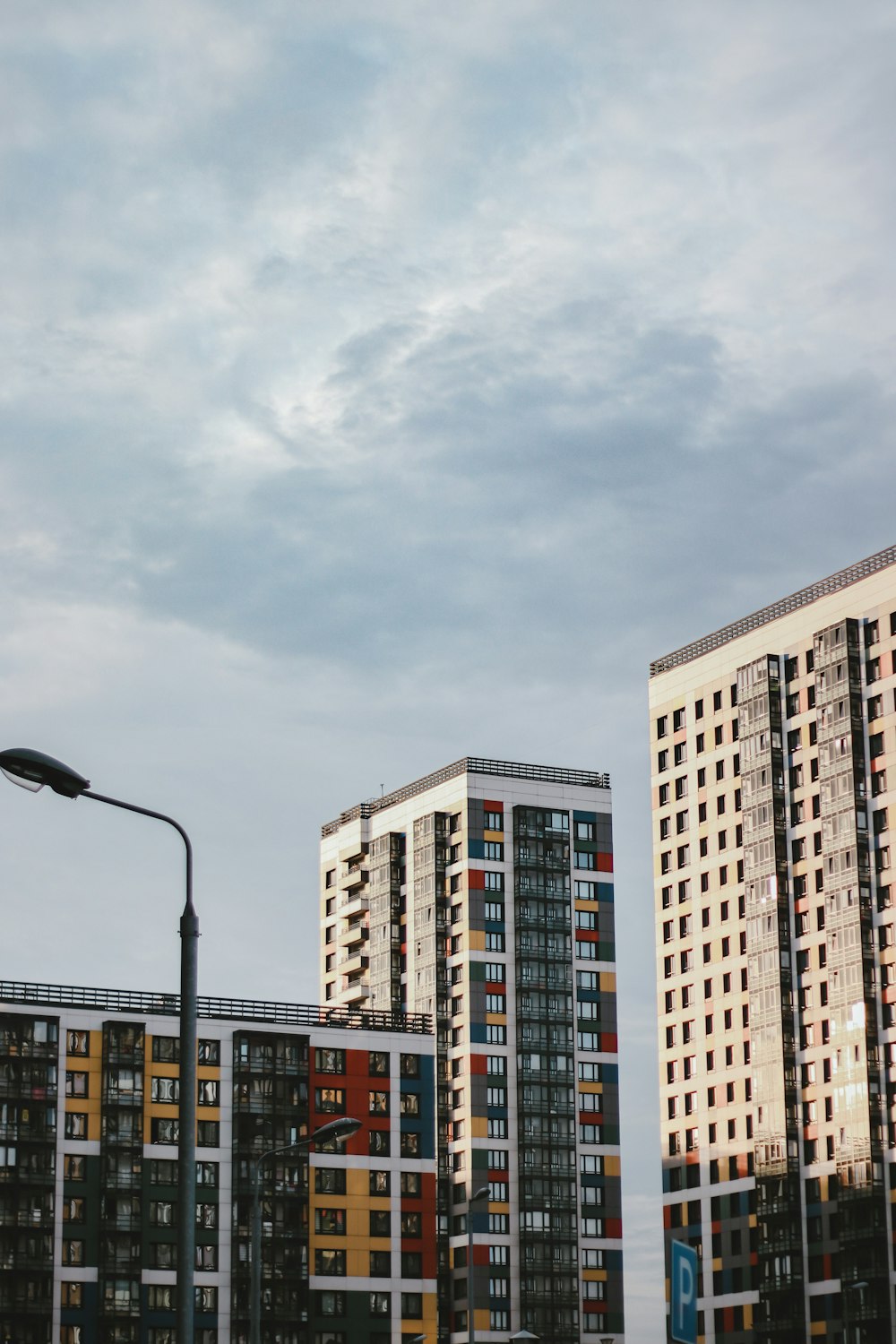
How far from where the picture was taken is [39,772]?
20.0 meters

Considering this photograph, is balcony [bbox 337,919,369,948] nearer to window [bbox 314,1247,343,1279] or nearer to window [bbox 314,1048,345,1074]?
window [bbox 314,1048,345,1074]

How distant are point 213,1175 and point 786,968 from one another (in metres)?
42.6

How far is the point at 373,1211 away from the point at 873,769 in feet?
144

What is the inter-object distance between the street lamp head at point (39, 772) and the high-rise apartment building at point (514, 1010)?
138 m

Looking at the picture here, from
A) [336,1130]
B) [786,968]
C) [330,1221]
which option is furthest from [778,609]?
[336,1130]

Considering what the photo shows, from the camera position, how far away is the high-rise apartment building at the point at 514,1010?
15750 cm

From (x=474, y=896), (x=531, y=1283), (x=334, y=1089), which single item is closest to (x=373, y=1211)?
(x=334, y=1089)

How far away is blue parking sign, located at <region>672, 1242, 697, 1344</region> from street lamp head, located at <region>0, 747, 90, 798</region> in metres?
7.23

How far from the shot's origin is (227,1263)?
5059 inches

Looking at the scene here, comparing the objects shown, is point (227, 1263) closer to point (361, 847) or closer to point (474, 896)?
point (474, 896)

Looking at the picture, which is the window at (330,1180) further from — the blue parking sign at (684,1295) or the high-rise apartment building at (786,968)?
the blue parking sign at (684,1295)

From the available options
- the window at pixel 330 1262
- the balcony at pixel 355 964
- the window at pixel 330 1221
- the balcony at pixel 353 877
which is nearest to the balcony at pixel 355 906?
the balcony at pixel 353 877

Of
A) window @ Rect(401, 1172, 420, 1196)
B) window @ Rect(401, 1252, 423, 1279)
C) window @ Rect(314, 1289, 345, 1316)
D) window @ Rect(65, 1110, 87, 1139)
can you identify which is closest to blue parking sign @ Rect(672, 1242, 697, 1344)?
window @ Rect(65, 1110, 87, 1139)

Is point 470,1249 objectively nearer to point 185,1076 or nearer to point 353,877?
point 185,1076
